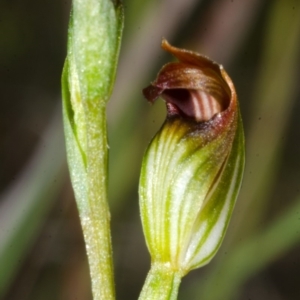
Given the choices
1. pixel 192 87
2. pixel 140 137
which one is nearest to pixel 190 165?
pixel 192 87

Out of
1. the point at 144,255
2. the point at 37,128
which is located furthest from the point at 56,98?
the point at 144,255

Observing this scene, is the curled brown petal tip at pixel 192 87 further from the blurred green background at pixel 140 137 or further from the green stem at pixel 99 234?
the blurred green background at pixel 140 137

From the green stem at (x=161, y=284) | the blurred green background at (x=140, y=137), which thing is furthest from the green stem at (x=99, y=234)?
the blurred green background at (x=140, y=137)

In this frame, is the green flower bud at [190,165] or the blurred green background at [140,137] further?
the blurred green background at [140,137]

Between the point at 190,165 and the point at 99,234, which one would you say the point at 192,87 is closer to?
the point at 190,165

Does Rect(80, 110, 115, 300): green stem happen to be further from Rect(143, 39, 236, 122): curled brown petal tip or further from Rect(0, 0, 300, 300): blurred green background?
Rect(0, 0, 300, 300): blurred green background

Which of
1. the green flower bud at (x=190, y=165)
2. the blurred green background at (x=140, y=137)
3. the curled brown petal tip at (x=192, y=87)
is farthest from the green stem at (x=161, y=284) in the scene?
the blurred green background at (x=140, y=137)

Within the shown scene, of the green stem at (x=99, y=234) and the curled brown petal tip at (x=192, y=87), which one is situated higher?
the curled brown petal tip at (x=192, y=87)

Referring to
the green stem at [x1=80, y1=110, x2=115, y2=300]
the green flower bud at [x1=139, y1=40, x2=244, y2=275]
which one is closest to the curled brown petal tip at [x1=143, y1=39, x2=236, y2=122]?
the green flower bud at [x1=139, y1=40, x2=244, y2=275]
